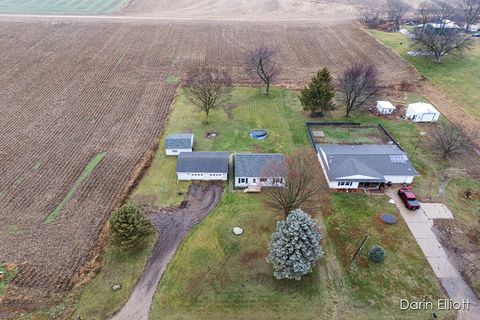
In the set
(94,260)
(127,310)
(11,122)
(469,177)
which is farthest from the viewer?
(11,122)

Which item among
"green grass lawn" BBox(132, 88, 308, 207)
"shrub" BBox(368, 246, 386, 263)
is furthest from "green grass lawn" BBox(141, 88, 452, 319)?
"shrub" BBox(368, 246, 386, 263)

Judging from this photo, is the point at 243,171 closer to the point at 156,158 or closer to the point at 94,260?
the point at 156,158

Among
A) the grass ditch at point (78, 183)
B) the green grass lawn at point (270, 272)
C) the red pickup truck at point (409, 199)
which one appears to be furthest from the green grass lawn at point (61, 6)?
the red pickup truck at point (409, 199)

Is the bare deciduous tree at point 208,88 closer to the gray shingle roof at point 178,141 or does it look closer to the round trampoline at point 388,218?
the gray shingle roof at point 178,141

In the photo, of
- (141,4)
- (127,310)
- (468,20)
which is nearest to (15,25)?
(141,4)

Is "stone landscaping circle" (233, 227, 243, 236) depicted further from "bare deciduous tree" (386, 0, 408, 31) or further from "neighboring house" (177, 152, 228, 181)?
"bare deciduous tree" (386, 0, 408, 31)

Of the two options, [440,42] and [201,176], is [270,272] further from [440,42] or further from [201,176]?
[440,42]
